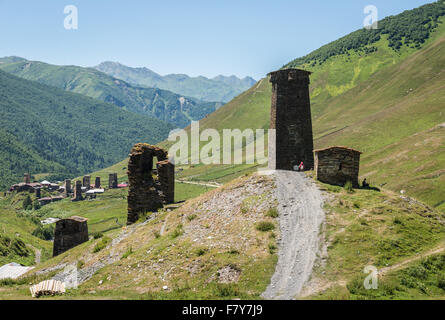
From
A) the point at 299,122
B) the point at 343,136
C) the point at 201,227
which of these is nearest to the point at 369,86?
the point at 343,136

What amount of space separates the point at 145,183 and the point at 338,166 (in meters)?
14.7

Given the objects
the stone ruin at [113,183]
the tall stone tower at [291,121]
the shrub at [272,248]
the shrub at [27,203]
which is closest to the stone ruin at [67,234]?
the tall stone tower at [291,121]

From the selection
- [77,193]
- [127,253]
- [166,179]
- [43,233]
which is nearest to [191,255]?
[127,253]

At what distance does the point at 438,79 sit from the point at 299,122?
5126 inches

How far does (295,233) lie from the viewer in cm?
1912

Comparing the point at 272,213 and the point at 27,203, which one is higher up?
the point at 272,213

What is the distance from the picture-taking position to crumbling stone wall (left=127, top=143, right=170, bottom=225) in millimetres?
29234

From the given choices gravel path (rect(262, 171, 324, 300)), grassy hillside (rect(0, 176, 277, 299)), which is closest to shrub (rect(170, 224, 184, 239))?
grassy hillside (rect(0, 176, 277, 299))

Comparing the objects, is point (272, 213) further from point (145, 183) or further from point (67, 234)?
point (67, 234)

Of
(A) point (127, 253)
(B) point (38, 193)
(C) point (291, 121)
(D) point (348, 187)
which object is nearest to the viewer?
(A) point (127, 253)

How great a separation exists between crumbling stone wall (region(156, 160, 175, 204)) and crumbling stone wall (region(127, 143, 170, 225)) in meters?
0.46

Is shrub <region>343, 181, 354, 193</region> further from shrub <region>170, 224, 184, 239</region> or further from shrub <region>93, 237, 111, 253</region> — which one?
shrub <region>93, 237, 111, 253</region>
